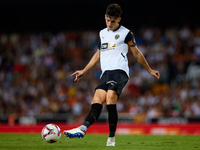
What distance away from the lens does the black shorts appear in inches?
240

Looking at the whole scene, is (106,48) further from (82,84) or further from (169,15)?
(169,15)

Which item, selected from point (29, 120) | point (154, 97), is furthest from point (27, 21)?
point (154, 97)

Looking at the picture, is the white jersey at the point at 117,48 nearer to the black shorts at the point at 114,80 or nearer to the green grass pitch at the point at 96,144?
the black shorts at the point at 114,80

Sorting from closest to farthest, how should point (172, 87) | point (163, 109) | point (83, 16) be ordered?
point (163, 109) < point (172, 87) < point (83, 16)

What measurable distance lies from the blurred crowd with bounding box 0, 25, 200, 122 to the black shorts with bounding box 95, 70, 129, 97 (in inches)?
329

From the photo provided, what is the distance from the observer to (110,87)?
612 cm

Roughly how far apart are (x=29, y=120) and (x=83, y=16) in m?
8.89

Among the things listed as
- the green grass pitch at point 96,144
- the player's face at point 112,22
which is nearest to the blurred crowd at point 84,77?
the green grass pitch at point 96,144

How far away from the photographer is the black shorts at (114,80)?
20.0ft

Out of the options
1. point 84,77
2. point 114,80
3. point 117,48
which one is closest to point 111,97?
point 114,80

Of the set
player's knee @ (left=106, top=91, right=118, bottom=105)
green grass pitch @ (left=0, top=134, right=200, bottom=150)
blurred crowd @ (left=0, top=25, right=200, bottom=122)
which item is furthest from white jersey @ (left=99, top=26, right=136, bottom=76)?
blurred crowd @ (left=0, top=25, right=200, bottom=122)

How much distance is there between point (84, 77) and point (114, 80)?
1181 cm

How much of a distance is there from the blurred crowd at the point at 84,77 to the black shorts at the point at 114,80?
8358 mm

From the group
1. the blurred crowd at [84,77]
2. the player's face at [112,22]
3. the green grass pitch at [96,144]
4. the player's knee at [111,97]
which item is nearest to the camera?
the green grass pitch at [96,144]
